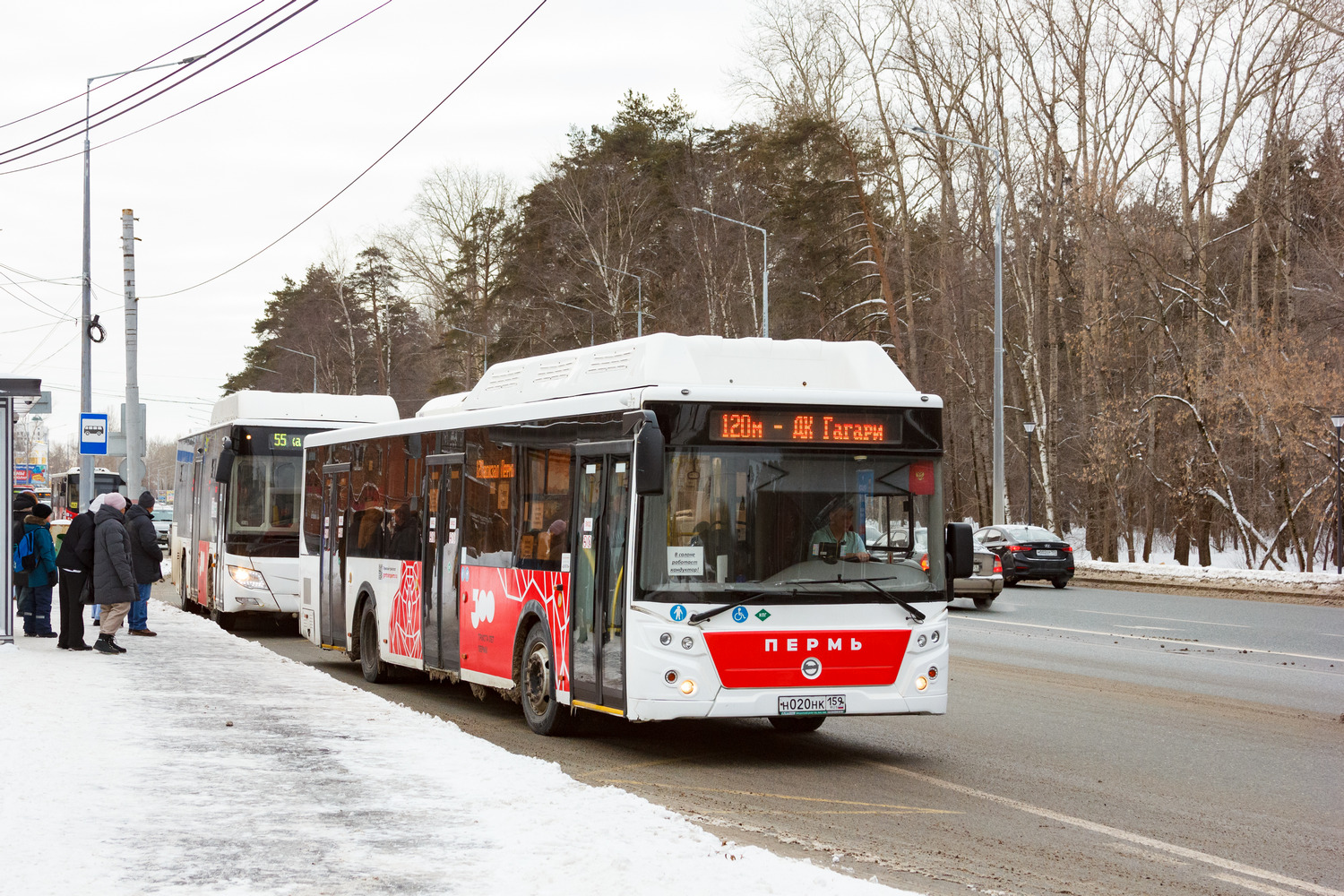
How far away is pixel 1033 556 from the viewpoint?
35.0 metres

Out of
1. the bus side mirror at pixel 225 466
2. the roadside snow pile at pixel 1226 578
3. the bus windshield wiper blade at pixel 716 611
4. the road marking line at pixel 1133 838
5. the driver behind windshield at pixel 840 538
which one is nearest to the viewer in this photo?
the road marking line at pixel 1133 838

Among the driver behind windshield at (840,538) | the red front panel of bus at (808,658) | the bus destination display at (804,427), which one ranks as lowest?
the red front panel of bus at (808,658)

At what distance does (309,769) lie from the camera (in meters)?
8.53

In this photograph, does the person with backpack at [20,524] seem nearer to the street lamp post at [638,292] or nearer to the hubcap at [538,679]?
the hubcap at [538,679]

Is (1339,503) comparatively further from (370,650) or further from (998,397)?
(370,650)

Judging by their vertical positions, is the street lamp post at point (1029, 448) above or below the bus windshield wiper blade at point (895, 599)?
above

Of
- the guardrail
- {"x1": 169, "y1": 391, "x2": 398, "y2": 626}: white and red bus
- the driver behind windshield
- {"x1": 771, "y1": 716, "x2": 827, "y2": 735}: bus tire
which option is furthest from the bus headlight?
Result: the guardrail

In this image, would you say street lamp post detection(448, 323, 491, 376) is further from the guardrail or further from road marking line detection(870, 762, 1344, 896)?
road marking line detection(870, 762, 1344, 896)

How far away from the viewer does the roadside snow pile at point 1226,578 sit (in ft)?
101

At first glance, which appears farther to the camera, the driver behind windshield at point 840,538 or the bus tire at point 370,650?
the bus tire at point 370,650

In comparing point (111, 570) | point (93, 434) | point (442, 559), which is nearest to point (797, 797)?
point (442, 559)

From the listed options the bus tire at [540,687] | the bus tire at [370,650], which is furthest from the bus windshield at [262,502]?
the bus tire at [540,687]

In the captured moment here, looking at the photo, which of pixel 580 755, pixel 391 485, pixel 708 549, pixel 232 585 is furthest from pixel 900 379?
pixel 232 585

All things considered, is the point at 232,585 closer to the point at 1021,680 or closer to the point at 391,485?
the point at 391,485
